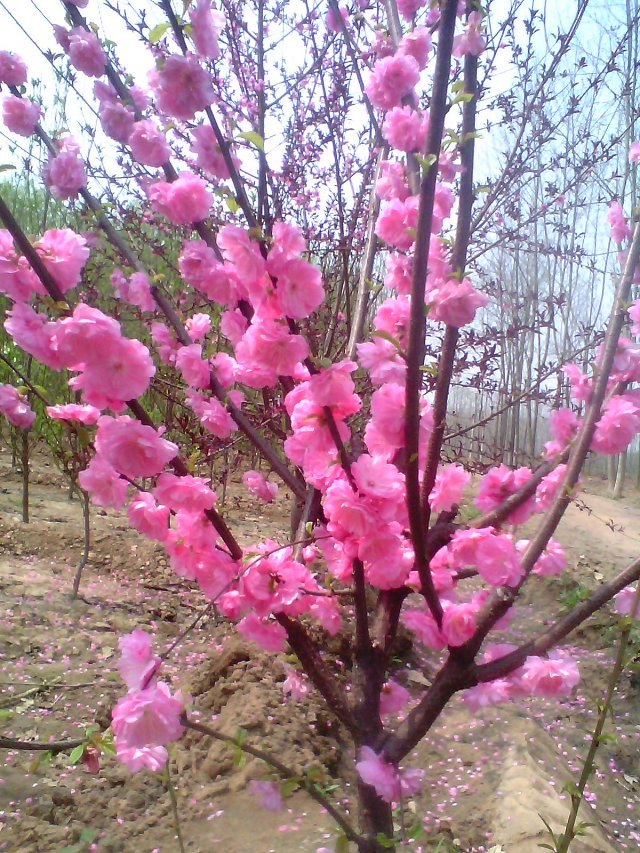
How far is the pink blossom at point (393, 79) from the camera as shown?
109cm

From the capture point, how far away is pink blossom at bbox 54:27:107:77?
1.12 meters

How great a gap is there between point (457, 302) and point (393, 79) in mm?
501

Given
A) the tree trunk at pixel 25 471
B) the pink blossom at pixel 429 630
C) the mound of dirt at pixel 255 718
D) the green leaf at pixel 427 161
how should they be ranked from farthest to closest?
the tree trunk at pixel 25 471, the mound of dirt at pixel 255 718, the pink blossom at pixel 429 630, the green leaf at pixel 427 161

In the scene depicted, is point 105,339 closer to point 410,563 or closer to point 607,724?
point 410,563

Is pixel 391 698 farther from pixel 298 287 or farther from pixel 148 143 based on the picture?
pixel 148 143

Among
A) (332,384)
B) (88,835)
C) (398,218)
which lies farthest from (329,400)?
A: (88,835)

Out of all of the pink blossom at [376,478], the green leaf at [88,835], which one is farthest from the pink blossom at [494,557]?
the green leaf at [88,835]

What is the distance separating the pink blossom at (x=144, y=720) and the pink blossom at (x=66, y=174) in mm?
938

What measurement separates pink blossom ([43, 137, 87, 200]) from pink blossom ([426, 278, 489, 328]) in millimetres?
754

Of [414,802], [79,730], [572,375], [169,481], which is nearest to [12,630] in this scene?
[79,730]

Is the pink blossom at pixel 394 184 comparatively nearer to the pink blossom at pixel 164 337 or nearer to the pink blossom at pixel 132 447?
the pink blossom at pixel 164 337

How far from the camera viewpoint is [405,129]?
A: 1.12 m

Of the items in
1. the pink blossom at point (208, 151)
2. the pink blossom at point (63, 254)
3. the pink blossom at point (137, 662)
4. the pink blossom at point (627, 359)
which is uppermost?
the pink blossom at point (208, 151)

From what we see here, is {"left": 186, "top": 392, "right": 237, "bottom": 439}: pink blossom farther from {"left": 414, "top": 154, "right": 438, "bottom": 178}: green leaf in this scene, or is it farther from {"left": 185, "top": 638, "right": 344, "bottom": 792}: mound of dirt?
{"left": 185, "top": 638, "right": 344, "bottom": 792}: mound of dirt
